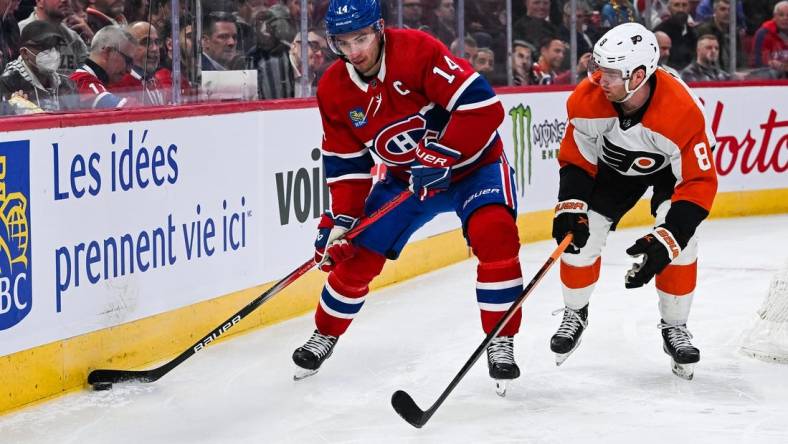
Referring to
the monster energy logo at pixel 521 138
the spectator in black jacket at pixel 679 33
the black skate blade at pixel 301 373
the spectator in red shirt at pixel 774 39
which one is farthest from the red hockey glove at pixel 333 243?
the spectator in red shirt at pixel 774 39

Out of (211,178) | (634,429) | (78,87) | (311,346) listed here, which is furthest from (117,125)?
(634,429)

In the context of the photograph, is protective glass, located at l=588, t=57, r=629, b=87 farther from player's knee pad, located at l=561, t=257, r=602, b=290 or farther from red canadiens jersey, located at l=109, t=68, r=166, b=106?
red canadiens jersey, located at l=109, t=68, r=166, b=106

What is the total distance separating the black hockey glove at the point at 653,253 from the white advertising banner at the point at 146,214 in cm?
177

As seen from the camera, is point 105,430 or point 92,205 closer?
point 105,430

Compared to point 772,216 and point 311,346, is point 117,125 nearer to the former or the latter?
point 311,346

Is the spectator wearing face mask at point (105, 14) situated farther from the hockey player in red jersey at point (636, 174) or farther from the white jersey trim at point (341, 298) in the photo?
the hockey player in red jersey at point (636, 174)

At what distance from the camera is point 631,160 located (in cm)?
410

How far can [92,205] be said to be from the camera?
4.25 meters

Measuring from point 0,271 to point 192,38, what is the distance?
1.86 metres

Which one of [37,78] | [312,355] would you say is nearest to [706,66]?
[312,355]

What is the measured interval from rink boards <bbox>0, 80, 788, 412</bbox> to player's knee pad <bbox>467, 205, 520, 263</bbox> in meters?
1.31

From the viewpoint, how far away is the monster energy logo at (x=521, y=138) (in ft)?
25.2

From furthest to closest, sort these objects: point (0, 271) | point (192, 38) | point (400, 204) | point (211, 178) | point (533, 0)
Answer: point (533, 0)
point (192, 38)
point (211, 178)
point (400, 204)
point (0, 271)

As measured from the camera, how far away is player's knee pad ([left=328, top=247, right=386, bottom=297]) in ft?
13.6
